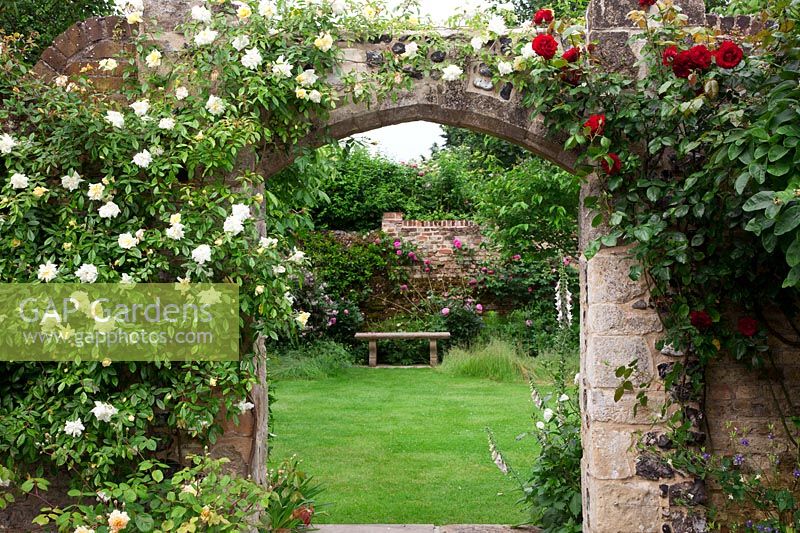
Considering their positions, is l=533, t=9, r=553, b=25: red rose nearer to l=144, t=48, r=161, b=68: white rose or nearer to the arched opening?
the arched opening

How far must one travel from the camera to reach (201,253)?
345 centimetres

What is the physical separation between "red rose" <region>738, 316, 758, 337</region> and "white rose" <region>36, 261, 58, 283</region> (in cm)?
312

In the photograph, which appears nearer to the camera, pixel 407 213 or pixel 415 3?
pixel 415 3

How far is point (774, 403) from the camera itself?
3.78 meters

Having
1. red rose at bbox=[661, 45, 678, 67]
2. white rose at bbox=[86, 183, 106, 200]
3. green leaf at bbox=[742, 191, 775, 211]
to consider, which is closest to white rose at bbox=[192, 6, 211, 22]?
white rose at bbox=[86, 183, 106, 200]

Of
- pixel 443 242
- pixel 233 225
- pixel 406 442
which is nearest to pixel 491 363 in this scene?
pixel 443 242

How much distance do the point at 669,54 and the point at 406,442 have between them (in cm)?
431

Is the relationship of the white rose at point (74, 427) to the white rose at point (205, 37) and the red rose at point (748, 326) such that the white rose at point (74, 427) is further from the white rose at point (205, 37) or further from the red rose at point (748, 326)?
the red rose at point (748, 326)

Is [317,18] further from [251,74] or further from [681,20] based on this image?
[681,20]

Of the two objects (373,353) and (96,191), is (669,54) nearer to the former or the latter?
(96,191)

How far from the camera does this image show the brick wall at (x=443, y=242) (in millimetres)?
11742

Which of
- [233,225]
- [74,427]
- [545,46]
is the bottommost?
[74,427]

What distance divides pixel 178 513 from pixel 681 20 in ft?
9.77

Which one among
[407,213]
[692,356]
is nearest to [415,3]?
[692,356]
